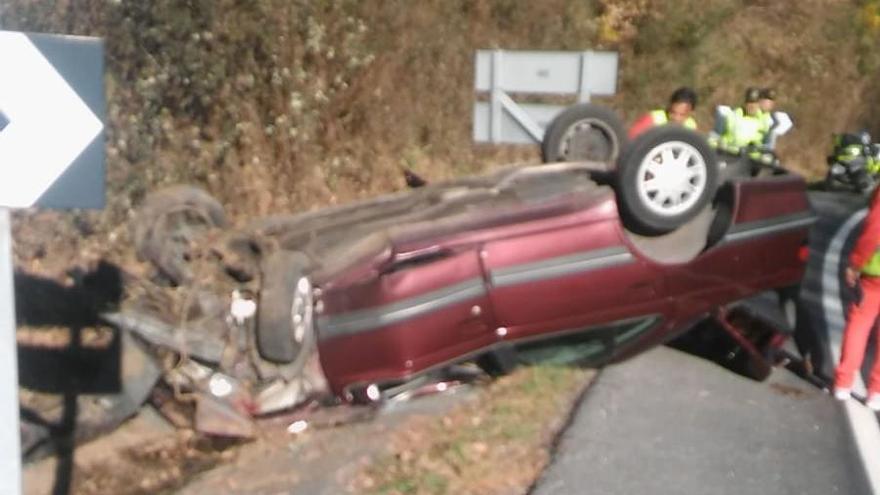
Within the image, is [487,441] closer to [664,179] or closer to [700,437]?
[700,437]

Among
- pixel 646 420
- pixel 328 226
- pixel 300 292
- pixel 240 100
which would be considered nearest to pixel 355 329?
pixel 300 292

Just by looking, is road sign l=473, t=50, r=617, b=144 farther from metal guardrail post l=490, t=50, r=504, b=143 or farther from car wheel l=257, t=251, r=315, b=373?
car wheel l=257, t=251, r=315, b=373

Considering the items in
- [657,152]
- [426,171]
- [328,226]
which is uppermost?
[657,152]

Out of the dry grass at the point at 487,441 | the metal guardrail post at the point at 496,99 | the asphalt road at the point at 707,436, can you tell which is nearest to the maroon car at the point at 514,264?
the dry grass at the point at 487,441

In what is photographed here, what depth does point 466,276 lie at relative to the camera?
19.0 feet

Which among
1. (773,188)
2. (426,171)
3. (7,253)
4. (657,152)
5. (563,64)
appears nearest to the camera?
(7,253)

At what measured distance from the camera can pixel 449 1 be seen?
18234 millimetres

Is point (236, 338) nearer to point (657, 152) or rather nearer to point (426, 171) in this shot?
point (657, 152)

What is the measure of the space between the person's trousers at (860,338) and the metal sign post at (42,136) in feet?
16.2

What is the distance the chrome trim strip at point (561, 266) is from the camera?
5.88 m

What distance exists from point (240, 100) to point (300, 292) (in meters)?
5.40

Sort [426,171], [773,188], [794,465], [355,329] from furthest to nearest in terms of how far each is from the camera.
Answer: [426,171] → [773,188] → [355,329] → [794,465]

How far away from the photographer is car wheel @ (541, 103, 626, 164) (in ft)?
26.6

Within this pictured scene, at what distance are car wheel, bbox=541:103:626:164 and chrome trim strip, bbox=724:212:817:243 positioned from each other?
158 centimetres
